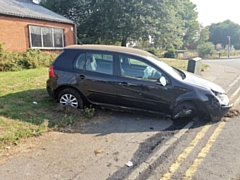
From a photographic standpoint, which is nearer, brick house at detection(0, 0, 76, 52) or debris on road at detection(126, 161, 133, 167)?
debris on road at detection(126, 161, 133, 167)

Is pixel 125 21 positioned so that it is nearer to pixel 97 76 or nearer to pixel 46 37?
pixel 46 37

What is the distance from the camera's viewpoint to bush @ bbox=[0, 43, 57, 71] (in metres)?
11.8

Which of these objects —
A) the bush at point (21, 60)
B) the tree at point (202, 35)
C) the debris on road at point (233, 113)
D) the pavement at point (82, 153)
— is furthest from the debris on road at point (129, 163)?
the tree at point (202, 35)

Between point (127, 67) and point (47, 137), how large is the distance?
2404 mm

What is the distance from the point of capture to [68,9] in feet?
94.1

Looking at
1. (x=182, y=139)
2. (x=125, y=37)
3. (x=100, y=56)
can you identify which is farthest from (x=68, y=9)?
(x=182, y=139)

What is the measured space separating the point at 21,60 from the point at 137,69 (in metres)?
9.72

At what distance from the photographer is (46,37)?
1662 centimetres

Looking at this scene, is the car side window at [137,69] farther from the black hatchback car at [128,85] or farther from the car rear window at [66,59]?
the car rear window at [66,59]

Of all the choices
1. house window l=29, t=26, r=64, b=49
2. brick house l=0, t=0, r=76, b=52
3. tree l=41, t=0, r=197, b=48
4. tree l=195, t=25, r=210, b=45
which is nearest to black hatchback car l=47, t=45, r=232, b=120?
brick house l=0, t=0, r=76, b=52


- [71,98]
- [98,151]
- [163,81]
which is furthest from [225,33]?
[98,151]

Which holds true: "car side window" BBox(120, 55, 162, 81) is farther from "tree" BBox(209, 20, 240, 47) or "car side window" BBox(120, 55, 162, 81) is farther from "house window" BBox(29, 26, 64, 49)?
"tree" BBox(209, 20, 240, 47)

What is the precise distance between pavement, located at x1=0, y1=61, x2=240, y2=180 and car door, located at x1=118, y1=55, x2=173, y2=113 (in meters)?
0.48

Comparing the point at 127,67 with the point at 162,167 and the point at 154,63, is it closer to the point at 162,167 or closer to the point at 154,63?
the point at 154,63
